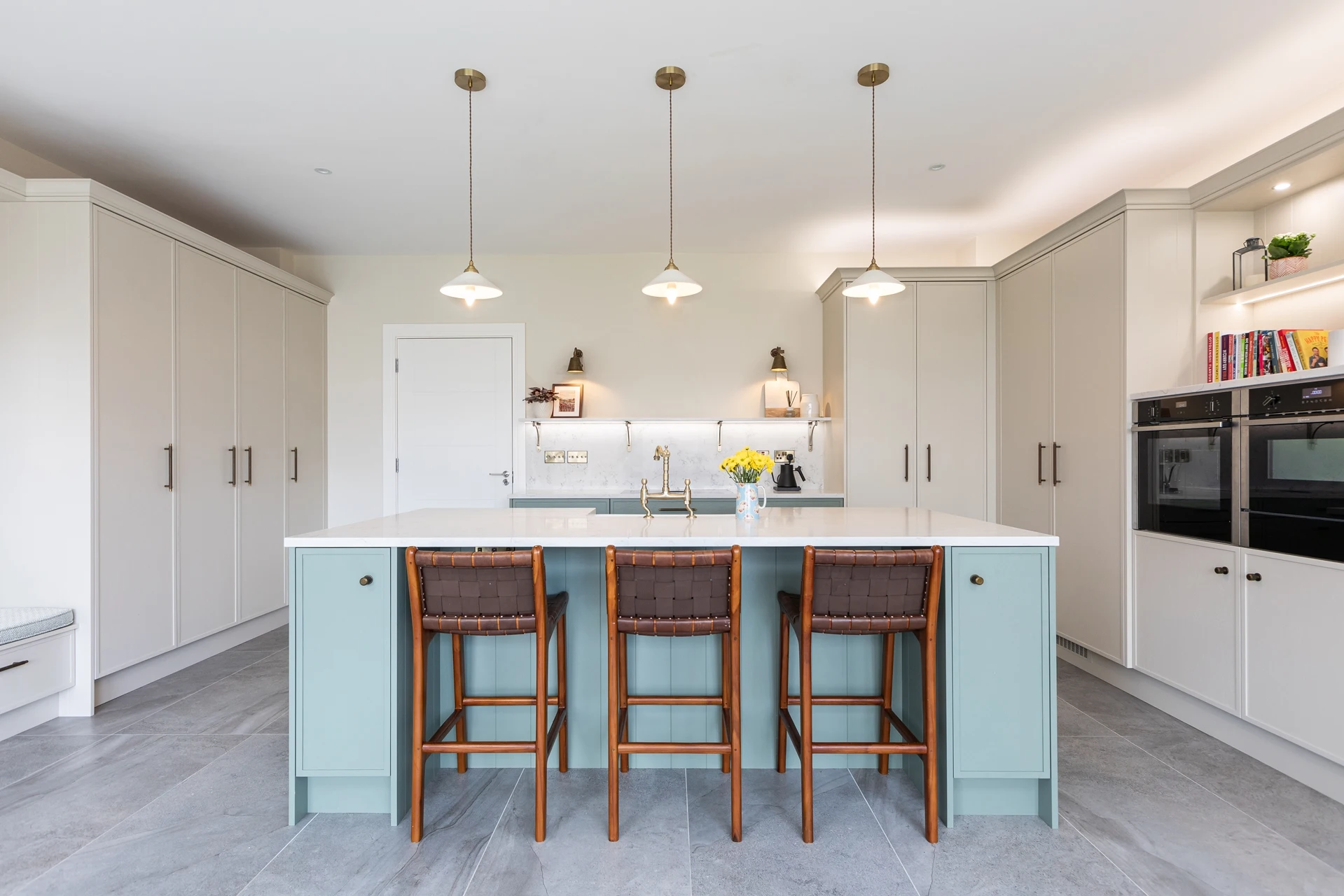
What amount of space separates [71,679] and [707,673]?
9.60 ft

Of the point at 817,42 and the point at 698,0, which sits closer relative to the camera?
the point at 698,0

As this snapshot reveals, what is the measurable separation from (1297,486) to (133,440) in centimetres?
500

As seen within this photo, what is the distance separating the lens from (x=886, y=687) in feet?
7.32

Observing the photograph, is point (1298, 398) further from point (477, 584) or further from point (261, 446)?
point (261, 446)

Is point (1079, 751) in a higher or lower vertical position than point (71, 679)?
lower

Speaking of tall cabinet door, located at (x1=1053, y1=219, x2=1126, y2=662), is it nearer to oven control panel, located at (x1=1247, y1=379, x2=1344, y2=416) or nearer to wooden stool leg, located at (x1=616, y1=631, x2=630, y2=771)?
oven control panel, located at (x1=1247, y1=379, x2=1344, y2=416)

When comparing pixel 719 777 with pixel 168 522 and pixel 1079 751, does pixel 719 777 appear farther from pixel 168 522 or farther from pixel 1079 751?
pixel 168 522

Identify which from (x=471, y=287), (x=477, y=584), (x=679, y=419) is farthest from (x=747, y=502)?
(x=679, y=419)

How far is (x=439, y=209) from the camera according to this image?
383 cm

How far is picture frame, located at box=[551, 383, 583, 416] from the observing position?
15.1 feet

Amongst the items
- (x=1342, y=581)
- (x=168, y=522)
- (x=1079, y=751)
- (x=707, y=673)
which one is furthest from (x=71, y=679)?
(x=1342, y=581)

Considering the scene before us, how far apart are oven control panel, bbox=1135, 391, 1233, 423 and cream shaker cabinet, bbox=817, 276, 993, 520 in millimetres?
1235

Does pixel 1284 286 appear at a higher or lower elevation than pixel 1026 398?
higher

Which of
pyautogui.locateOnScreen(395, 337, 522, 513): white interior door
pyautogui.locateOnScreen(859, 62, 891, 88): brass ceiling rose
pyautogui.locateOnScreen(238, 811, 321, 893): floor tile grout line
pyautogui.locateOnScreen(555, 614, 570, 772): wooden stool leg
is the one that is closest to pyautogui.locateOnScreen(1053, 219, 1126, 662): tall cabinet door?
pyautogui.locateOnScreen(859, 62, 891, 88): brass ceiling rose
